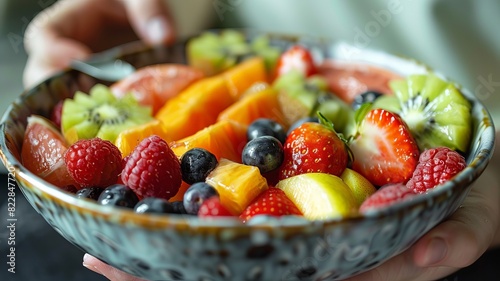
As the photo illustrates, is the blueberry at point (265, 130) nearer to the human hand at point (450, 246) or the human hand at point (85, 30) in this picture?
the human hand at point (450, 246)

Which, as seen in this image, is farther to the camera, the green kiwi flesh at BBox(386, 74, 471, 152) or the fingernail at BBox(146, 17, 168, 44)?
the fingernail at BBox(146, 17, 168, 44)

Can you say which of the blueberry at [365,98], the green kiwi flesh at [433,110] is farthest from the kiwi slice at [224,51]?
the green kiwi flesh at [433,110]

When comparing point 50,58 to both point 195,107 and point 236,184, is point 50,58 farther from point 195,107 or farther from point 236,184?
point 236,184

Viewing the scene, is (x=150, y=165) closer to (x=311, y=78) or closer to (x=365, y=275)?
(x=365, y=275)

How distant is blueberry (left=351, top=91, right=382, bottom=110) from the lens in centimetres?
103

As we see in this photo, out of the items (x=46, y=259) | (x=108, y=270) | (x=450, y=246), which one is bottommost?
(x=46, y=259)

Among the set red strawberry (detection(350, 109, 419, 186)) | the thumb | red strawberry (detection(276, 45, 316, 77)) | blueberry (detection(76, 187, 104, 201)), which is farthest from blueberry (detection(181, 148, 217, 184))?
the thumb

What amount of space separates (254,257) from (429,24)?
843 millimetres

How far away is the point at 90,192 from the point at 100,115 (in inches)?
9.9

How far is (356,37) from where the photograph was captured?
139 centimetres

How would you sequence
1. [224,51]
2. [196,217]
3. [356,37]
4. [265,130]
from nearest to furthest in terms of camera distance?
[196,217] → [265,130] → [224,51] → [356,37]

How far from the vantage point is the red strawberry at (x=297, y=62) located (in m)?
1.17

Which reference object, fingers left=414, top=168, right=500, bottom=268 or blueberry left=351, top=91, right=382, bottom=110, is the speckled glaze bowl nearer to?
fingers left=414, top=168, right=500, bottom=268

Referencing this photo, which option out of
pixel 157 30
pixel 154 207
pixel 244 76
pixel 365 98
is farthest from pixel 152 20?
pixel 154 207
